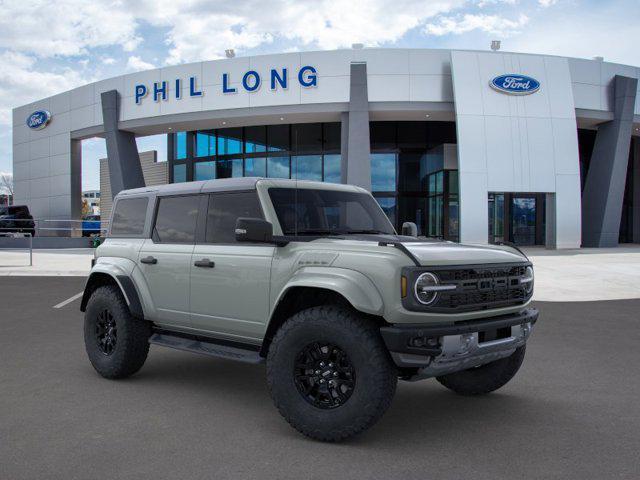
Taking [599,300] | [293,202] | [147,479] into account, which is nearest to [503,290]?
[293,202]

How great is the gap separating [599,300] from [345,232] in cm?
836

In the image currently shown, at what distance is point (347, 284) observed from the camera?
151 inches

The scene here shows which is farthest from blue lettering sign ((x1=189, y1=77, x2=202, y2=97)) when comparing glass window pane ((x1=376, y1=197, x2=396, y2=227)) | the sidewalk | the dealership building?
glass window pane ((x1=376, y1=197, x2=396, y2=227))

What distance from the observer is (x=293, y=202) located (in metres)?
4.91

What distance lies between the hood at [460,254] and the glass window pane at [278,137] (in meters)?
28.7

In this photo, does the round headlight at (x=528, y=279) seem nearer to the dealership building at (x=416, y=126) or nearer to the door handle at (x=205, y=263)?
the door handle at (x=205, y=263)

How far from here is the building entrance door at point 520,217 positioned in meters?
30.6

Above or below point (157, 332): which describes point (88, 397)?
below

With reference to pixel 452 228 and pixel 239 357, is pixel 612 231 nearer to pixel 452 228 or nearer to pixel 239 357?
pixel 452 228

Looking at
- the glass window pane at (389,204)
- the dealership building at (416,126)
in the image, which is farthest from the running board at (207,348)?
the glass window pane at (389,204)

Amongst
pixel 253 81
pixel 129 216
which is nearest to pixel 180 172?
pixel 253 81

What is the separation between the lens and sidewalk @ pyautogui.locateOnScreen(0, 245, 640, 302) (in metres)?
12.1

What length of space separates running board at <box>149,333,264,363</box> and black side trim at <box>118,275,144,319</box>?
275 millimetres

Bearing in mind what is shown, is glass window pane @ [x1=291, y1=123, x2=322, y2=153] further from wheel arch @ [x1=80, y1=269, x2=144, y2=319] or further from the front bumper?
the front bumper
